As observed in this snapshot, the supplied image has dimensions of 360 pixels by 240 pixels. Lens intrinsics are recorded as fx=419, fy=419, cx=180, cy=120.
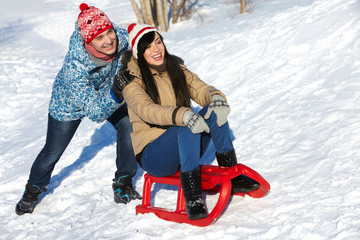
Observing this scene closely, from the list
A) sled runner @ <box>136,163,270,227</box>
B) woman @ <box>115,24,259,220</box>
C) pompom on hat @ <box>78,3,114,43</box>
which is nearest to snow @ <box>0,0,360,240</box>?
sled runner @ <box>136,163,270,227</box>

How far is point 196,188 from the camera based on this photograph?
270 centimetres

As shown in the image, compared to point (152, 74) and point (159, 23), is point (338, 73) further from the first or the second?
point (159, 23)

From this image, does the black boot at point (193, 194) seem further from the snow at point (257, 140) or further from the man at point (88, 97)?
the man at point (88, 97)

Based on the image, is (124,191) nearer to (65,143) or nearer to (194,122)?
(65,143)

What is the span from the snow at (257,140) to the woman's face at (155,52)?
3.62ft

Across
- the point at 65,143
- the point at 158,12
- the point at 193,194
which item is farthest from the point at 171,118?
the point at 158,12

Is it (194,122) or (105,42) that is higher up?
(105,42)

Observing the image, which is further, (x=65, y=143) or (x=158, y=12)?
(x=158, y=12)

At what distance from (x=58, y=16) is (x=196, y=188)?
42.4 ft

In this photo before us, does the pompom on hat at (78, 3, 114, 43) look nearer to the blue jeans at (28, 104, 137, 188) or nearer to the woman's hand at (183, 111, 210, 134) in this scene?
the blue jeans at (28, 104, 137, 188)

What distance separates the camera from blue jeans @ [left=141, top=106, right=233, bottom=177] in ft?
8.79

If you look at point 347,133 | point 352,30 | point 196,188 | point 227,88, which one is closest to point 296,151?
point 347,133

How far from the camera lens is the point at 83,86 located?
3.22 meters

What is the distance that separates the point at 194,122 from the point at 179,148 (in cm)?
22
